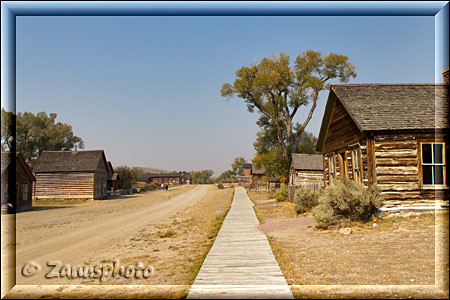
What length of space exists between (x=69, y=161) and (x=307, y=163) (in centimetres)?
2953

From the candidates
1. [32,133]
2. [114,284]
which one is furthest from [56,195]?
[114,284]

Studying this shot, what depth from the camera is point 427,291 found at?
5.36 m

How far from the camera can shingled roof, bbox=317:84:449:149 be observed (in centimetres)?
1256

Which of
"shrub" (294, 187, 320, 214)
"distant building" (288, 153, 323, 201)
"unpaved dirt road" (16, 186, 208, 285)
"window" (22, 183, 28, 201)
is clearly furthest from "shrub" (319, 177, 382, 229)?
"window" (22, 183, 28, 201)

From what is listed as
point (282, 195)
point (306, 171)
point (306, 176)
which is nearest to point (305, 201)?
point (282, 195)

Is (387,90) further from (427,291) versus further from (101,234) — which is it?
(101,234)

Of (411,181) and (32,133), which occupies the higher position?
(32,133)

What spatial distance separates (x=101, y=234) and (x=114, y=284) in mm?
7588

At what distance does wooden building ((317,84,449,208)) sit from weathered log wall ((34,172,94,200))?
113 ft

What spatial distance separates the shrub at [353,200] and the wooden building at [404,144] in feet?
1.92

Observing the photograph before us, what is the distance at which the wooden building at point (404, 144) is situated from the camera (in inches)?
486

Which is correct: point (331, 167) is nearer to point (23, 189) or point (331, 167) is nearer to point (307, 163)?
point (307, 163)

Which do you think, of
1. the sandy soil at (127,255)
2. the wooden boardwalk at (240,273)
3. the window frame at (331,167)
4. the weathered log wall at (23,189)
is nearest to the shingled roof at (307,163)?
the window frame at (331,167)

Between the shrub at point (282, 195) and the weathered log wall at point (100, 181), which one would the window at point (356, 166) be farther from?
the weathered log wall at point (100, 181)
